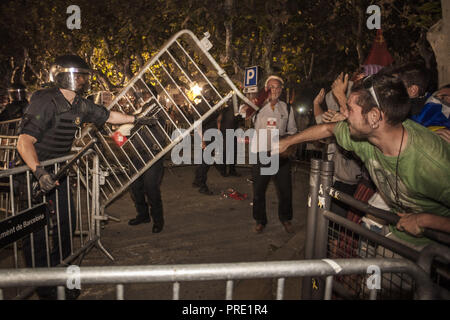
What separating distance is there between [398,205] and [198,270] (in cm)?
168

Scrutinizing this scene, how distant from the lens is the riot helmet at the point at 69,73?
2980 millimetres

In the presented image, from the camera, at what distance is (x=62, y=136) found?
3055 mm

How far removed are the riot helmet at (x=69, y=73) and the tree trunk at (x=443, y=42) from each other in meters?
4.23

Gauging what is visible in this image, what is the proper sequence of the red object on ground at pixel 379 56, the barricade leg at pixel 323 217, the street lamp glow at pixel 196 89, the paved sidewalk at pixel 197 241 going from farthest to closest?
the red object on ground at pixel 379 56 → the street lamp glow at pixel 196 89 → the paved sidewalk at pixel 197 241 → the barricade leg at pixel 323 217

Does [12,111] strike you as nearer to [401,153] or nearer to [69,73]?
[69,73]

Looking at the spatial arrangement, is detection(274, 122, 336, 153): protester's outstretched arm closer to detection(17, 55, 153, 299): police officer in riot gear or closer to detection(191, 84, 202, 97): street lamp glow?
detection(17, 55, 153, 299): police officer in riot gear

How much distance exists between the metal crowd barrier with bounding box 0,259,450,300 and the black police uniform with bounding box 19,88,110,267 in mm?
1881

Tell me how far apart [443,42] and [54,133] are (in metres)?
4.66

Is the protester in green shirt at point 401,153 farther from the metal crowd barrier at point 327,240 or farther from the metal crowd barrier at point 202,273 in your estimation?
the metal crowd barrier at point 202,273

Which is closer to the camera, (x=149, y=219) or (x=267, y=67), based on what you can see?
(x=149, y=219)
